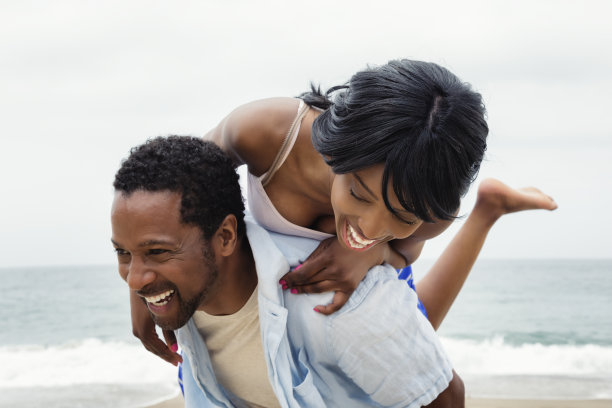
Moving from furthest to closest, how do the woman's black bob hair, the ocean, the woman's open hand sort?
the ocean
the woman's open hand
the woman's black bob hair

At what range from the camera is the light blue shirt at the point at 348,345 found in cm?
199

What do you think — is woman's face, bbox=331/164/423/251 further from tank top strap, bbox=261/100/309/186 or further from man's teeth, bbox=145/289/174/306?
man's teeth, bbox=145/289/174/306

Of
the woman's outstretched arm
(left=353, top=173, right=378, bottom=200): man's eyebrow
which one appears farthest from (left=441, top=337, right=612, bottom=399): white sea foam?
(left=353, top=173, right=378, bottom=200): man's eyebrow

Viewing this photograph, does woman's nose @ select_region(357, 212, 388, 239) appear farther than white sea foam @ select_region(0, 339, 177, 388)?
No

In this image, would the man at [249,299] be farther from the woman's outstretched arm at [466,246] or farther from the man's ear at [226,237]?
the woman's outstretched arm at [466,246]

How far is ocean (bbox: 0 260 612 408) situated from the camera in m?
5.94

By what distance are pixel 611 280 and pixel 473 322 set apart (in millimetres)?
7965

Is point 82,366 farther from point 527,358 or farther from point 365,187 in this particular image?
point 365,187

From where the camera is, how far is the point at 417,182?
172 centimetres

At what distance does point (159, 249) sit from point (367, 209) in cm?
62

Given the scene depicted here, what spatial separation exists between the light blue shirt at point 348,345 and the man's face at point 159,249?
0.73 ft

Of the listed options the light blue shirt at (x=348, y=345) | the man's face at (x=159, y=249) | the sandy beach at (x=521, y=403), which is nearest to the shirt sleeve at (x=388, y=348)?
the light blue shirt at (x=348, y=345)

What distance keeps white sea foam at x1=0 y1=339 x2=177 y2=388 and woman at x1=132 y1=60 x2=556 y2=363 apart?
13.9 feet

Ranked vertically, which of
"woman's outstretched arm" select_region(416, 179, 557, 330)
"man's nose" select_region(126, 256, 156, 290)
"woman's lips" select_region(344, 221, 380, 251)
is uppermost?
"woman's lips" select_region(344, 221, 380, 251)
